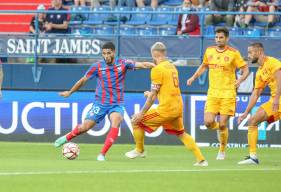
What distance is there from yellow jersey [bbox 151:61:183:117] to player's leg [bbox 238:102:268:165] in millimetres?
1280

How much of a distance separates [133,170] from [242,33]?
9.02 m

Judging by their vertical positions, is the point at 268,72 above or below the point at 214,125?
above

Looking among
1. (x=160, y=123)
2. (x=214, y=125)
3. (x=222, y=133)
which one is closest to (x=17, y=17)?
(x=214, y=125)

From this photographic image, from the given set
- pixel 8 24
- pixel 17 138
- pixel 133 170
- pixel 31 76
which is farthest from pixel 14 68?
pixel 133 170

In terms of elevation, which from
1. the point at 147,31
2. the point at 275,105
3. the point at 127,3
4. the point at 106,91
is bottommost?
the point at 275,105

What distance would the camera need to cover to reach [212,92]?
1688 cm

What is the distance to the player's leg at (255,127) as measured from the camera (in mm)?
15883

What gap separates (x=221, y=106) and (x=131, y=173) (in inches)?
136

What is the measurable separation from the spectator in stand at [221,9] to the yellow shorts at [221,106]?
244 inches

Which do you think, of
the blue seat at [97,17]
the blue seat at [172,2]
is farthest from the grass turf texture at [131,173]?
the blue seat at [172,2]

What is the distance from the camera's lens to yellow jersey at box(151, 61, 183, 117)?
50.6 ft

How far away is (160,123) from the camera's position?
1584 centimetres

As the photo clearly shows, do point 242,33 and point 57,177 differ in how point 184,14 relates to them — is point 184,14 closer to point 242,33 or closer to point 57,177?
point 242,33

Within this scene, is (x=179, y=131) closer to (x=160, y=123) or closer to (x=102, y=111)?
(x=160, y=123)
